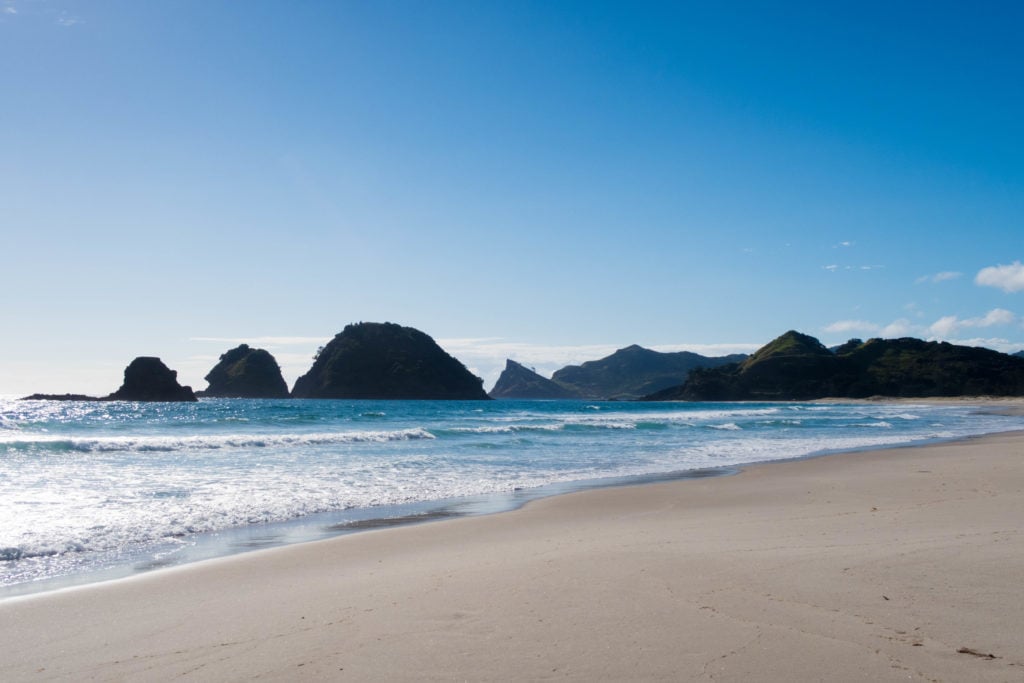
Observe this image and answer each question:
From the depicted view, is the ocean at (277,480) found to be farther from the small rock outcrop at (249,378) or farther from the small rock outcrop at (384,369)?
the small rock outcrop at (249,378)

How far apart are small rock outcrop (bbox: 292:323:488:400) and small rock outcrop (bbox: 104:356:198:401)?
40811 millimetres

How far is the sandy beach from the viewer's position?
3.95m

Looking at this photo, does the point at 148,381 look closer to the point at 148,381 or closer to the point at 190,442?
the point at 148,381

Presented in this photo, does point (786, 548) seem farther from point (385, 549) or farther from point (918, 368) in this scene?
point (918, 368)

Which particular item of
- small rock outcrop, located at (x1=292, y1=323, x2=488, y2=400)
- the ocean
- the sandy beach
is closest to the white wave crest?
the ocean

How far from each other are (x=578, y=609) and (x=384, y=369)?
14659 centimetres

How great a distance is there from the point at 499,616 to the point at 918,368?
141 meters

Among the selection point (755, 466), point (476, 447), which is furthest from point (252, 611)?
point (476, 447)

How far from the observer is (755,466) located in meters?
19.3

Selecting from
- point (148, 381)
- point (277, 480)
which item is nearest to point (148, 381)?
point (148, 381)

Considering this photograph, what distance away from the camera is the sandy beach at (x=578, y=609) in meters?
3.95

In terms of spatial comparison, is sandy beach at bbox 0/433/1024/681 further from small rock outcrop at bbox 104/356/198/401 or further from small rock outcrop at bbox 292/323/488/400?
small rock outcrop at bbox 292/323/488/400

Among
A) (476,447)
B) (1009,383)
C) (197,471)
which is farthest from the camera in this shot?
(1009,383)

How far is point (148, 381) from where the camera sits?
10944cm
